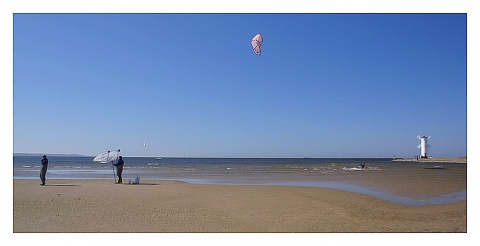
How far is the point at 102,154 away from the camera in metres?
Answer: 17.9

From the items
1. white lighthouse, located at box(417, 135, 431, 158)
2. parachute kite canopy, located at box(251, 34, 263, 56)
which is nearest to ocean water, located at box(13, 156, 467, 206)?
parachute kite canopy, located at box(251, 34, 263, 56)

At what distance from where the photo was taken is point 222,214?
8.36 m

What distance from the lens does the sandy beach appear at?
22.6 feet

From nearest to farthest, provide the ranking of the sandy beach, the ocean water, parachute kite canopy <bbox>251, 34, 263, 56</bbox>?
the sandy beach < parachute kite canopy <bbox>251, 34, 263, 56</bbox> < the ocean water

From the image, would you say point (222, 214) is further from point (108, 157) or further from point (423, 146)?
point (423, 146)

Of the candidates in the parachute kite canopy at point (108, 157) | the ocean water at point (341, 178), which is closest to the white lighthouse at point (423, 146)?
the ocean water at point (341, 178)

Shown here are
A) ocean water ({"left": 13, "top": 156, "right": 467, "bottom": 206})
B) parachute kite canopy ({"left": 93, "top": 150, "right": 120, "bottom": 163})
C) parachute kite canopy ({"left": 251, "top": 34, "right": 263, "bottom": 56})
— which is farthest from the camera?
parachute kite canopy ({"left": 93, "top": 150, "right": 120, "bottom": 163})

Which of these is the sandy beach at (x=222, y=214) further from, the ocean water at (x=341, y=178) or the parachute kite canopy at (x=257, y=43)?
the parachute kite canopy at (x=257, y=43)

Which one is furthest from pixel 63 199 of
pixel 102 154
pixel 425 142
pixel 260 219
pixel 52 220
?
pixel 425 142

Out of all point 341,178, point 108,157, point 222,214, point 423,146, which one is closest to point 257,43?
point 222,214

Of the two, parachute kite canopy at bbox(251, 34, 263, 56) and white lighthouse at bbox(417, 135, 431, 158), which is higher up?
parachute kite canopy at bbox(251, 34, 263, 56)

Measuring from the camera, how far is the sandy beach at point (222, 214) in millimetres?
6895

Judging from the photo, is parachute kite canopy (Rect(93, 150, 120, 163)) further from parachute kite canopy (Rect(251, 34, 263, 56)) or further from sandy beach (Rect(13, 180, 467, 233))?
parachute kite canopy (Rect(251, 34, 263, 56))

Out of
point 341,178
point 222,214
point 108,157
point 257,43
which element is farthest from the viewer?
point 341,178
